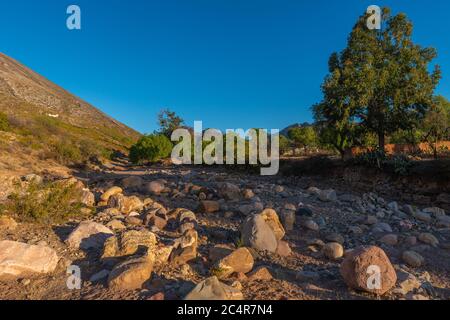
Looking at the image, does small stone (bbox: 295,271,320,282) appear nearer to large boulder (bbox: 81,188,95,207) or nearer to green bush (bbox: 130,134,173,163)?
large boulder (bbox: 81,188,95,207)

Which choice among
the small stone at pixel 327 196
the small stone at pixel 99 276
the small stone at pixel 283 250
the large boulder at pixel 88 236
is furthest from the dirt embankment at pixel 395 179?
the small stone at pixel 99 276

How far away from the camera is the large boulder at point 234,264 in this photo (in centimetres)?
377

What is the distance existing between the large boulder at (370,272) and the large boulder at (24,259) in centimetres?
383

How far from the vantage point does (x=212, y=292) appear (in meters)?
3.01

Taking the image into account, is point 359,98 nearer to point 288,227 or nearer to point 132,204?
point 288,227

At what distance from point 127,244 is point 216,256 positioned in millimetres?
1325

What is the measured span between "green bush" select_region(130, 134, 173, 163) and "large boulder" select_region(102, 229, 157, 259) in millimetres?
29526

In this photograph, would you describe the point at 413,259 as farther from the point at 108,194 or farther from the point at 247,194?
the point at 108,194

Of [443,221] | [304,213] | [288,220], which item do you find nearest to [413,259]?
[288,220]

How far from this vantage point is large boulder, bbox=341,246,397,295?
133 inches

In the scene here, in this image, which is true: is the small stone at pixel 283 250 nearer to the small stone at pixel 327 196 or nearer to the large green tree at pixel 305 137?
the small stone at pixel 327 196

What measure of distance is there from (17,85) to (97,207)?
64904mm

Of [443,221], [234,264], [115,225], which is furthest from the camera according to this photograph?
[443,221]
